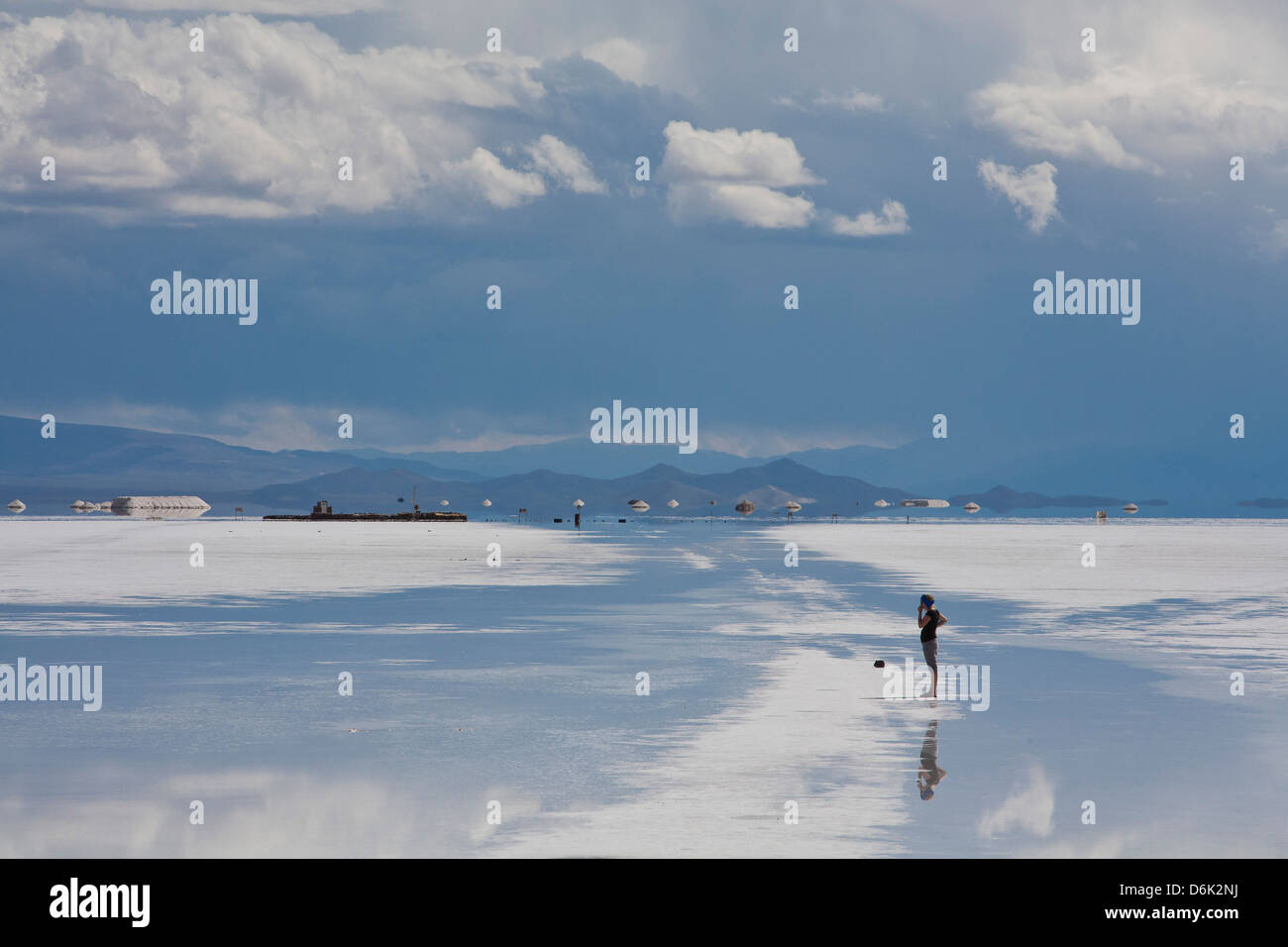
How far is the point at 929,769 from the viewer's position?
16344mm

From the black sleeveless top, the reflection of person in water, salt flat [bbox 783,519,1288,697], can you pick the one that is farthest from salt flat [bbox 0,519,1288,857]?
the black sleeveless top

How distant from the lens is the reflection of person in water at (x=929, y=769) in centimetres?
1519

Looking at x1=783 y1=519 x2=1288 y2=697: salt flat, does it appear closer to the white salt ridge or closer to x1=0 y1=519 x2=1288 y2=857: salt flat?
x1=0 y1=519 x2=1288 y2=857: salt flat

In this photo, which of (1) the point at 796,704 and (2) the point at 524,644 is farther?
(2) the point at 524,644

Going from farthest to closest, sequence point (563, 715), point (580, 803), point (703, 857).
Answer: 1. point (563, 715)
2. point (580, 803)
3. point (703, 857)

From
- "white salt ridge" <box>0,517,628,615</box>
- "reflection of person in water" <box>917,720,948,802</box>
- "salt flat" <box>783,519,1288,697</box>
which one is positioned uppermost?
"white salt ridge" <box>0,517,628,615</box>

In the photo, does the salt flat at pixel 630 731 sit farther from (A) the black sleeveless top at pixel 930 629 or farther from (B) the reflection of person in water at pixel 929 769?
(A) the black sleeveless top at pixel 930 629

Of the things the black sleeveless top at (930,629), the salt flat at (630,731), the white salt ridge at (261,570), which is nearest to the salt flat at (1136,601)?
the salt flat at (630,731)

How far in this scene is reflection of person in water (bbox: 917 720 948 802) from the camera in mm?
15188

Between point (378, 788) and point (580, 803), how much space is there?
2.42m
